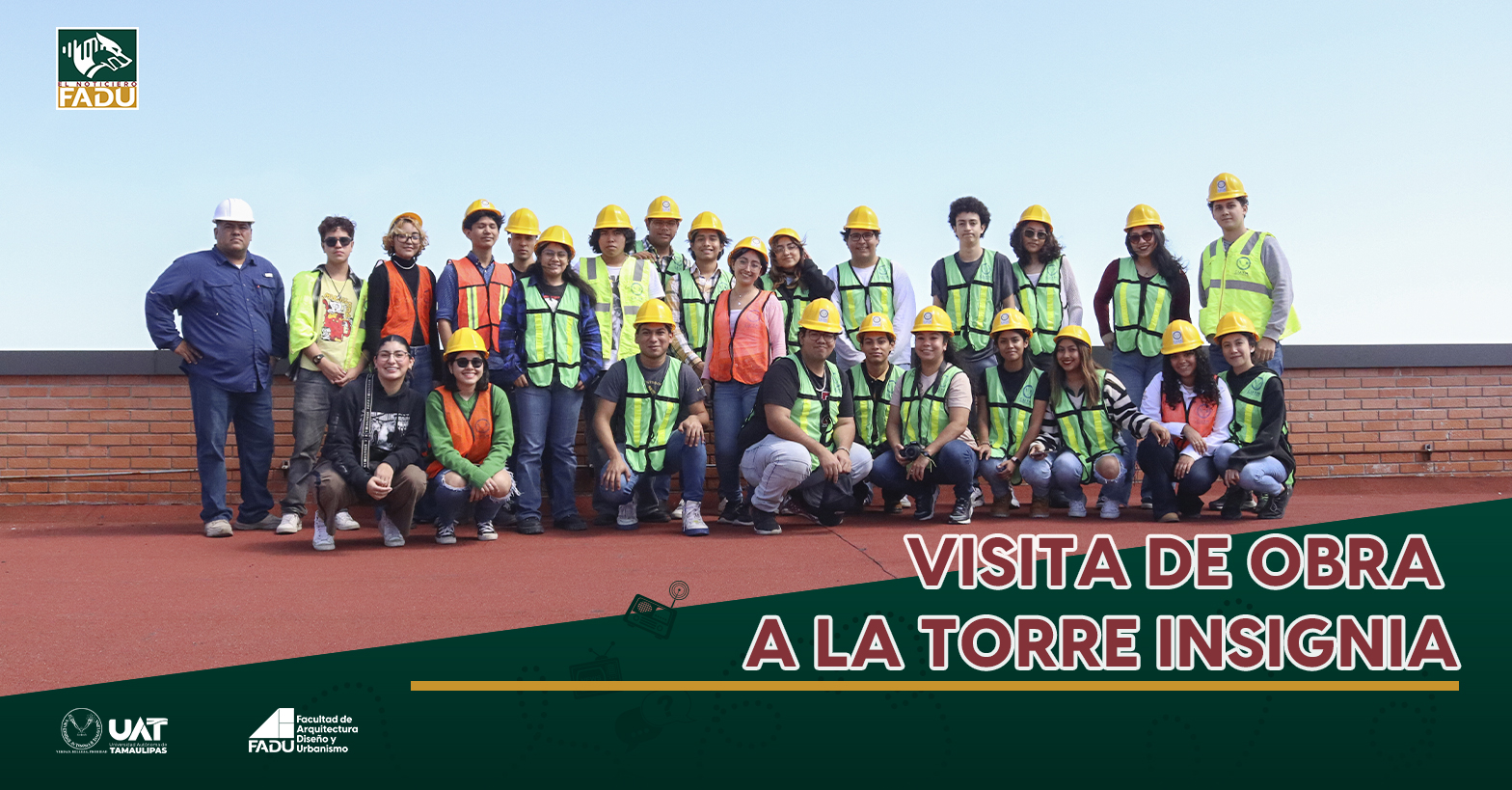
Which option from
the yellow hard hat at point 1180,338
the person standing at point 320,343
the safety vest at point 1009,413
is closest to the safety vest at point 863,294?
the safety vest at point 1009,413

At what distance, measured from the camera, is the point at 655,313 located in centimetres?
701

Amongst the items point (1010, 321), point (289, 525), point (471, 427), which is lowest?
point (289, 525)

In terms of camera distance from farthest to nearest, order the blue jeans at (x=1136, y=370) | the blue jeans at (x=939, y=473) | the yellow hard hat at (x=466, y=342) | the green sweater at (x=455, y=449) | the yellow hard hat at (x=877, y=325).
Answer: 1. the blue jeans at (x=1136, y=370)
2. the yellow hard hat at (x=877, y=325)
3. the blue jeans at (x=939, y=473)
4. the yellow hard hat at (x=466, y=342)
5. the green sweater at (x=455, y=449)

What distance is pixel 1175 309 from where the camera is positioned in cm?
768

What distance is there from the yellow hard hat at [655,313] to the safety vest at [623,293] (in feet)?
1.25

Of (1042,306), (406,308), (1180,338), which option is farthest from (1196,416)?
(406,308)

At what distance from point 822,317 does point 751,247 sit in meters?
0.82

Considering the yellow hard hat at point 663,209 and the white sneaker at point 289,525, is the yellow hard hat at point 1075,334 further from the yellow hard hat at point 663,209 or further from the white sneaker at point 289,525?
the white sneaker at point 289,525

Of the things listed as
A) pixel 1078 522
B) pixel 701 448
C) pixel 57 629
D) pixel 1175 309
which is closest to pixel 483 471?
pixel 701 448

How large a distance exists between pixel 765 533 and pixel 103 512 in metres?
5.33

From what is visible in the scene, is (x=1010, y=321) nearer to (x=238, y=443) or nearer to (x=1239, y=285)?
(x=1239, y=285)

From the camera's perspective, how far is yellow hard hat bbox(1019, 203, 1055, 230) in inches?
311

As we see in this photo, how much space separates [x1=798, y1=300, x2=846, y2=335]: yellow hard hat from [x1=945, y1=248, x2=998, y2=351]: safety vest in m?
1.21

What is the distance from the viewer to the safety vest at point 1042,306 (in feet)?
25.3
